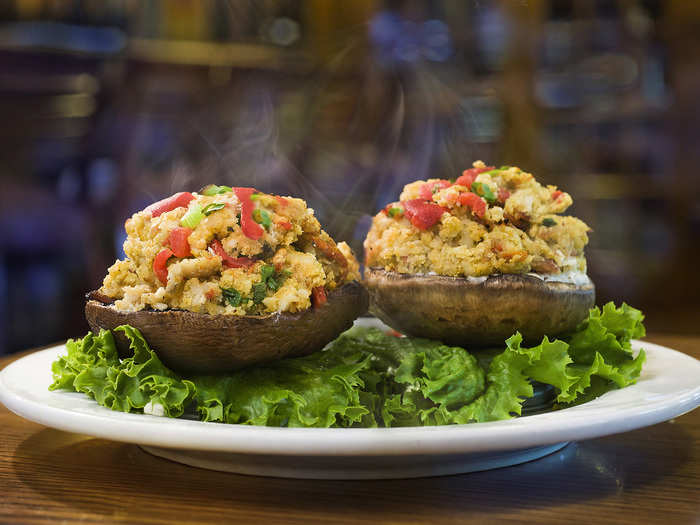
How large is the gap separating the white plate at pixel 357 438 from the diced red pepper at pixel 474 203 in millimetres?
585

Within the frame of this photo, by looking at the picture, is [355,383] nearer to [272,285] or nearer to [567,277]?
[272,285]

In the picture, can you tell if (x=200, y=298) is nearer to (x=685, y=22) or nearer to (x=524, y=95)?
(x=524, y=95)

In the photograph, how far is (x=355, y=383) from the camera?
166cm

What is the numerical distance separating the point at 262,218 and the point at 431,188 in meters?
0.55

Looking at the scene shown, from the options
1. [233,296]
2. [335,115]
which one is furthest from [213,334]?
[335,115]

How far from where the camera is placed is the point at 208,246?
1660 mm

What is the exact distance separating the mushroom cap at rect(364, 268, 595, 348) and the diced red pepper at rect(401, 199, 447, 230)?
14 cm

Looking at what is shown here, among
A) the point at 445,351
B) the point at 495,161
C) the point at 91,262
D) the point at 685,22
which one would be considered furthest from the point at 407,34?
the point at 445,351

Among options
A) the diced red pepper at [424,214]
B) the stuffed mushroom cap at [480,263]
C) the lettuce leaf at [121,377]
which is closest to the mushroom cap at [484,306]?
the stuffed mushroom cap at [480,263]

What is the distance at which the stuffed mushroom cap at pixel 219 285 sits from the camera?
161cm

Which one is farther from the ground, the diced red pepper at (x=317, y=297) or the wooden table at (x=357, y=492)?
Result: the diced red pepper at (x=317, y=297)

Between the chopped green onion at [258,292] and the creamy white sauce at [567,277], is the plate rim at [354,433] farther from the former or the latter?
the creamy white sauce at [567,277]

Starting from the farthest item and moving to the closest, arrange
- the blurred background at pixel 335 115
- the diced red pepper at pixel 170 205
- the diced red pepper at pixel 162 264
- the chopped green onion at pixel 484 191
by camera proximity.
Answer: the blurred background at pixel 335 115 < the chopped green onion at pixel 484 191 < the diced red pepper at pixel 170 205 < the diced red pepper at pixel 162 264

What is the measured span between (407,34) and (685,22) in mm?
1977
